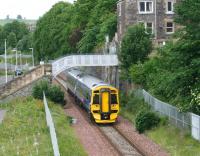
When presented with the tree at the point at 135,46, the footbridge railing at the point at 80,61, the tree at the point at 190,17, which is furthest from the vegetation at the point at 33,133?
the tree at the point at 190,17

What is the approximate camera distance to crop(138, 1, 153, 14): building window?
5487 cm

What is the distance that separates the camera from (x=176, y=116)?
3173 centimetres

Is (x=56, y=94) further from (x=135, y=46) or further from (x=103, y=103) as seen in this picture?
(x=103, y=103)

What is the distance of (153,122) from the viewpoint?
110 ft

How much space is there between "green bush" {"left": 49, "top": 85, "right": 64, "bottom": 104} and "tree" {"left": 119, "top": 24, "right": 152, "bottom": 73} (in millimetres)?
6040

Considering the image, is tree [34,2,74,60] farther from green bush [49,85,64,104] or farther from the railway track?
the railway track

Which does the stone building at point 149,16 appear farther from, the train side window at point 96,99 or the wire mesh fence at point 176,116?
the train side window at point 96,99

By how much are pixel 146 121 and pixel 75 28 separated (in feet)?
170

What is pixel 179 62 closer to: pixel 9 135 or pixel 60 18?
pixel 9 135

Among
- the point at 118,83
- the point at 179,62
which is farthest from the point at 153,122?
the point at 118,83

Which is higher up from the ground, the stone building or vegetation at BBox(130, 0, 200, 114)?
the stone building

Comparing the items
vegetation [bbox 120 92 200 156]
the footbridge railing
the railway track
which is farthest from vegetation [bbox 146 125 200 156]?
the footbridge railing

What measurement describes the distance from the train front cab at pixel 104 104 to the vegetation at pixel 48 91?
377 inches

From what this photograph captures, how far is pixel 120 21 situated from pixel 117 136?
24.5 m
